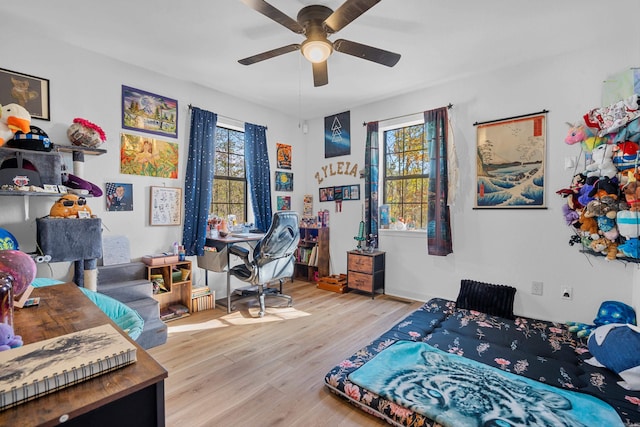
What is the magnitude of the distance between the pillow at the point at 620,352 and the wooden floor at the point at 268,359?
4.92 ft

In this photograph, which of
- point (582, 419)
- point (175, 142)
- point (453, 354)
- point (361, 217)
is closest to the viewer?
point (582, 419)

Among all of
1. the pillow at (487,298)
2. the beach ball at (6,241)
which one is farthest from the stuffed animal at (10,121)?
the pillow at (487,298)

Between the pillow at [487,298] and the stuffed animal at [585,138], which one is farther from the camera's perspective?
the pillow at [487,298]

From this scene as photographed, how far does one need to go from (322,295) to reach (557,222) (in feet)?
8.92

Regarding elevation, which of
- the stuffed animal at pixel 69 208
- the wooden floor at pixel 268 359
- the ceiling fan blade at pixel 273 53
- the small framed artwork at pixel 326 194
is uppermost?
the ceiling fan blade at pixel 273 53

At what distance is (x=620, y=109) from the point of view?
1983 mm

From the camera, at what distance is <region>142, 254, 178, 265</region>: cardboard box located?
3105 mm

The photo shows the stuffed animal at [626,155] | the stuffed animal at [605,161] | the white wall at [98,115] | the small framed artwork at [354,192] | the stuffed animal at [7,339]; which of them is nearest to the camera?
the stuffed animal at [7,339]

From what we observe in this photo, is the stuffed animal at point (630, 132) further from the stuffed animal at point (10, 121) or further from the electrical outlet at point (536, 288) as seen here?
the stuffed animal at point (10, 121)

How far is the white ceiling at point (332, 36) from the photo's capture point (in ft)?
7.38

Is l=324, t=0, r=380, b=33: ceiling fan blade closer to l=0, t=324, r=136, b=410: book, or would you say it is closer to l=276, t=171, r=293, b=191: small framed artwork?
l=0, t=324, r=136, b=410: book

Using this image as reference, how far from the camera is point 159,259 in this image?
124 inches

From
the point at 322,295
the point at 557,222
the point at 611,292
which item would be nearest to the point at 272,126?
the point at 322,295

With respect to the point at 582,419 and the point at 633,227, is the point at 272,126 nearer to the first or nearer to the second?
the point at 633,227
